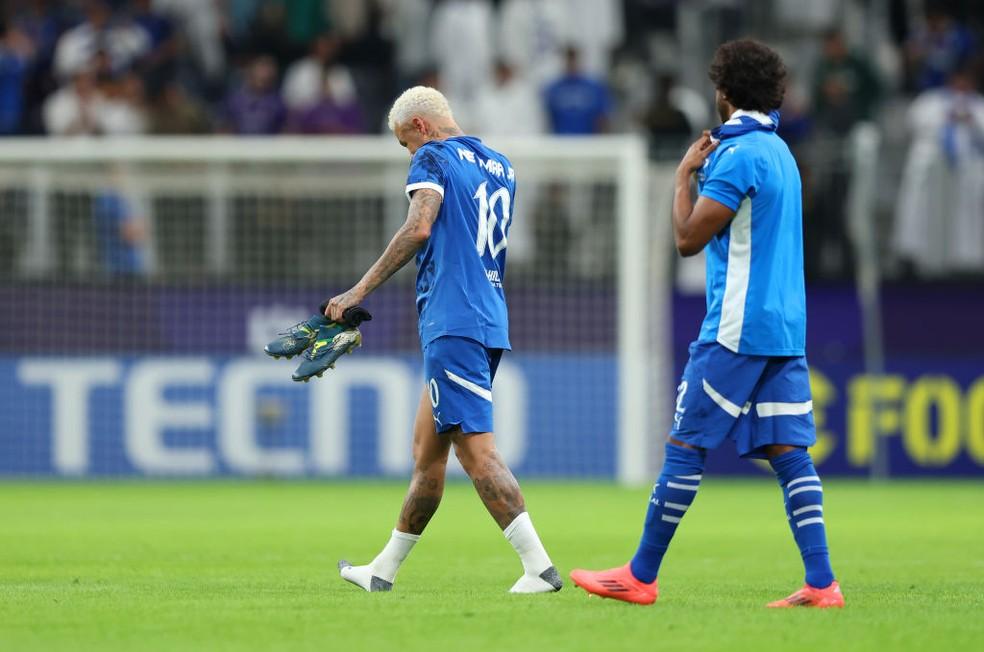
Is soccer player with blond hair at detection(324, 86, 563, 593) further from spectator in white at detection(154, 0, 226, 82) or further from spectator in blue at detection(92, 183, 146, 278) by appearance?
spectator in white at detection(154, 0, 226, 82)

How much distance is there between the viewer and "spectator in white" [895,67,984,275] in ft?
60.9

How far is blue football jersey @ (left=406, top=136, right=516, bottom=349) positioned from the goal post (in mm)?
10257

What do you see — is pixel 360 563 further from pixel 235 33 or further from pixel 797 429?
pixel 235 33

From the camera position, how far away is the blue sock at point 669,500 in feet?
Answer: 24.9

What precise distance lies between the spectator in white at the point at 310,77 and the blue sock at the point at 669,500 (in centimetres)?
1452

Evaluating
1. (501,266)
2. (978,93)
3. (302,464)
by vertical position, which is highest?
(978,93)

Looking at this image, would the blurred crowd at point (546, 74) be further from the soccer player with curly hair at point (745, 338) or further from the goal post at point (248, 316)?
the soccer player with curly hair at point (745, 338)

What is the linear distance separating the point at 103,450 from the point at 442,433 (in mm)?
11292

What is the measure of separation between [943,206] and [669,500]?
1189cm

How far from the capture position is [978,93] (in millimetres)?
21391

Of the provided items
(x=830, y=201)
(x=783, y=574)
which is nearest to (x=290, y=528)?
(x=783, y=574)

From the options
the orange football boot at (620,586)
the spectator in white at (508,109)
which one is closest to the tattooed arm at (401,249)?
the orange football boot at (620,586)

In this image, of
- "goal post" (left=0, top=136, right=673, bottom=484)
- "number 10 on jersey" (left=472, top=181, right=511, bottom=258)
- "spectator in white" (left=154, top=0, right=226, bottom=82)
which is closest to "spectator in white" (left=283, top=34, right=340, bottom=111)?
"spectator in white" (left=154, top=0, right=226, bottom=82)

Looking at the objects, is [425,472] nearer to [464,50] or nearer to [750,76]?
[750,76]
